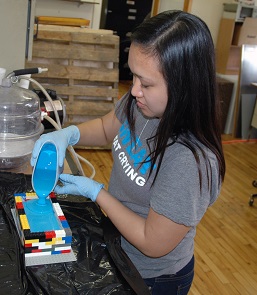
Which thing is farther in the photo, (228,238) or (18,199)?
(228,238)

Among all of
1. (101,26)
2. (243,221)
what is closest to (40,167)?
(243,221)

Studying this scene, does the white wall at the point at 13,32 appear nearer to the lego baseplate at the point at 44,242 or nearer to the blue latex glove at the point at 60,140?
the blue latex glove at the point at 60,140

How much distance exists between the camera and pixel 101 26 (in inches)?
231

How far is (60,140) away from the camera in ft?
3.90

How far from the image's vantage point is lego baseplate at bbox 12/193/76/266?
0.88m

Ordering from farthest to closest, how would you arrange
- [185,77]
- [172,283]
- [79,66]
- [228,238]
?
[79,66], [228,238], [172,283], [185,77]

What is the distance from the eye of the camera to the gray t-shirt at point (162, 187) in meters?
0.91

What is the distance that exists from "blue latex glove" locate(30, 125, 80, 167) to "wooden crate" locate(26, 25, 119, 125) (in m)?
1.96

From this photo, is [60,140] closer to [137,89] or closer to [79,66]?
[137,89]

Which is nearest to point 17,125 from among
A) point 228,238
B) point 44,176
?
point 44,176

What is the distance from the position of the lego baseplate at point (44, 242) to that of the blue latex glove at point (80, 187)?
12 cm

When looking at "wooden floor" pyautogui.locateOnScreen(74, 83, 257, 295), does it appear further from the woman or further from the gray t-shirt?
the woman

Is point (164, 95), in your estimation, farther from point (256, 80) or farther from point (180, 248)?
point (256, 80)

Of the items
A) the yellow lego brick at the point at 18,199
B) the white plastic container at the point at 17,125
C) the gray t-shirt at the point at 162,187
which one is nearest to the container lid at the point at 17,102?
the white plastic container at the point at 17,125
